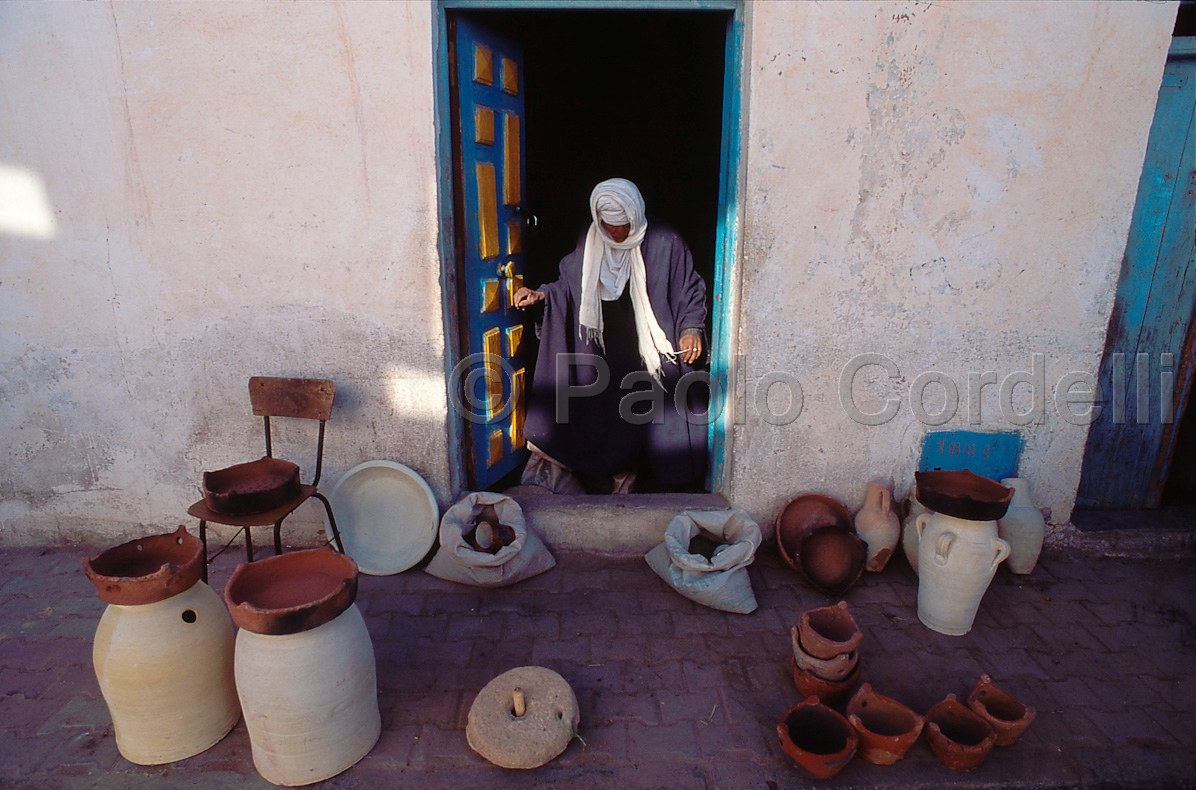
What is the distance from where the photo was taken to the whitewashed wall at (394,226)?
3.07 metres

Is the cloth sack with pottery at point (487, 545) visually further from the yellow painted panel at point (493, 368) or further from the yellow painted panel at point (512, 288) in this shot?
the yellow painted panel at point (512, 288)

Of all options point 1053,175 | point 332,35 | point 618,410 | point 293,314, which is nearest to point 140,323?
point 293,314

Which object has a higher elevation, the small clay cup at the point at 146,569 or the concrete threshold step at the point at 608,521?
the small clay cup at the point at 146,569

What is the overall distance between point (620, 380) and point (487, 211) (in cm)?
121

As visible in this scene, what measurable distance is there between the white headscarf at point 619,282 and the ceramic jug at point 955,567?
63.5 inches

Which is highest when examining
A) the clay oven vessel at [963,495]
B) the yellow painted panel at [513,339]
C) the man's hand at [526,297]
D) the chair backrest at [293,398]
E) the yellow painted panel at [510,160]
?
the yellow painted panel at [510,160]

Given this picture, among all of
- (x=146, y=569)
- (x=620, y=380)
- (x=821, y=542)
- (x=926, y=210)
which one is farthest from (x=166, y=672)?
(x=926, y=210)

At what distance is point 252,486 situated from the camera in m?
3.14

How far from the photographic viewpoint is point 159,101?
313cm

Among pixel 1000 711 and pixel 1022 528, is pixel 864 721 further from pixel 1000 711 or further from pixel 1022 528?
pixel 1022 528

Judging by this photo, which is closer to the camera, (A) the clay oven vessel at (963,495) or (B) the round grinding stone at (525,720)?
(B) the round grinding stone at (525,720)

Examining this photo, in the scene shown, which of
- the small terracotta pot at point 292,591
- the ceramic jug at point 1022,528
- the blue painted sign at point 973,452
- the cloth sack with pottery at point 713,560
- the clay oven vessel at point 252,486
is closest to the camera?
the small terracotta pot at point 292,591

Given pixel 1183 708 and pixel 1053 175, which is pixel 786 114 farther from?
pixel 1183 708

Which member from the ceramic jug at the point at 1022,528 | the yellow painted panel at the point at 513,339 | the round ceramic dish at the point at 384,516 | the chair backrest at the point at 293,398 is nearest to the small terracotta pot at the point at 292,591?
the chair backrest at the point at 293,398
